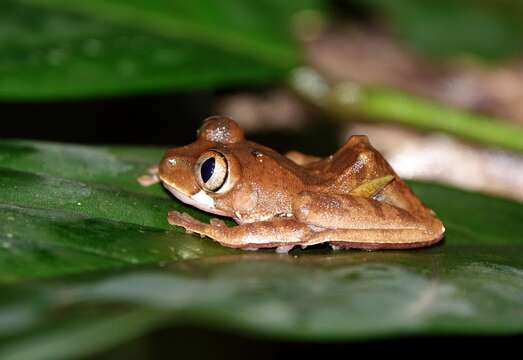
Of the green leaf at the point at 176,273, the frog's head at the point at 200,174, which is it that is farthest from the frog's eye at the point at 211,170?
the green leaf at the point at 176,273

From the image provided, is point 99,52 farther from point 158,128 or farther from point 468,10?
point 468,10

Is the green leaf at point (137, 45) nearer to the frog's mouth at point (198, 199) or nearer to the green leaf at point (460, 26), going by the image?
the frog's mouth at point (198, 199)

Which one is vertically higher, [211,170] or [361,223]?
[211,170]

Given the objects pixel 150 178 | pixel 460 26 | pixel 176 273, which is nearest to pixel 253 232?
pixel 150 178

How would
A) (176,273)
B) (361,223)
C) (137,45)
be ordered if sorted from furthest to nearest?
(137,45), (361,223), (176,273)

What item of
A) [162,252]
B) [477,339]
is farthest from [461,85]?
[162,252]

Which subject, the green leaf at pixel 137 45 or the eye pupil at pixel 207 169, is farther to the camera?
the green leaf at pixel 137 45

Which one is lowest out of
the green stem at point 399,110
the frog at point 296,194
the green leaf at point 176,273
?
the green leaf at point 176,273

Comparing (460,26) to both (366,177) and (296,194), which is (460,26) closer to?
(366,177)

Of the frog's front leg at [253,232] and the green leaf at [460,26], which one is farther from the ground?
the green leaf at [460,26]
